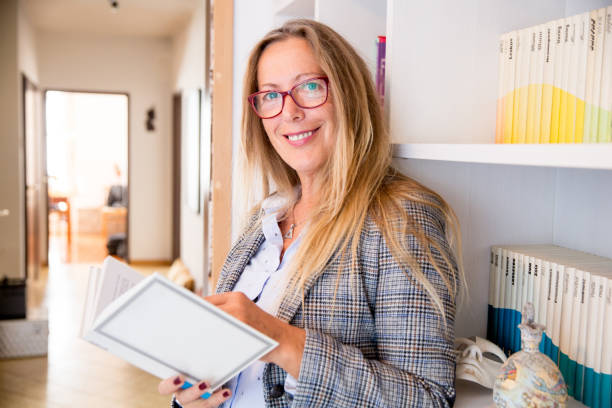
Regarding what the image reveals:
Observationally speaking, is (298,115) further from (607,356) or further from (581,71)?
(607,356)

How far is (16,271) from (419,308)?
5402mm

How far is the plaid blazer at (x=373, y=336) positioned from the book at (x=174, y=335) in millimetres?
142

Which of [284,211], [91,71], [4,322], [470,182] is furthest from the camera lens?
[91,71]

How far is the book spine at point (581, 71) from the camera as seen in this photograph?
91 centimetres

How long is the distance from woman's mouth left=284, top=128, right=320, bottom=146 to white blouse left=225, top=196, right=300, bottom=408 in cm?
21

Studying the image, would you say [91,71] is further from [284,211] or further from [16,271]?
[284,211]

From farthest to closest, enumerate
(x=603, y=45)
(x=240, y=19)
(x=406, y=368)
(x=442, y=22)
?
1. (x=240, y=19)
2. (x=442, y=22)
3. (x=406, y=368)
4. (x=603, y=45)

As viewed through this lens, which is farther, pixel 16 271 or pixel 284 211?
pixel 16 271

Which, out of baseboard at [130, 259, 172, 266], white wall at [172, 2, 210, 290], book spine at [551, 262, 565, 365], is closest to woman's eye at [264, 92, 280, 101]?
book spine at [551, 262, 565, 365]

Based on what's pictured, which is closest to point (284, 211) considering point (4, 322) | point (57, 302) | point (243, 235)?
point (243, 235)

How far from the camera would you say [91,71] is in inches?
281

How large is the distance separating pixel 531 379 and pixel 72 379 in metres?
3.50

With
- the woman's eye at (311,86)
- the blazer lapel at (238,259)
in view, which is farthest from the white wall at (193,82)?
the woman's eye at (311,86)

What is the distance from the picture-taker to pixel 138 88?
729 cm
